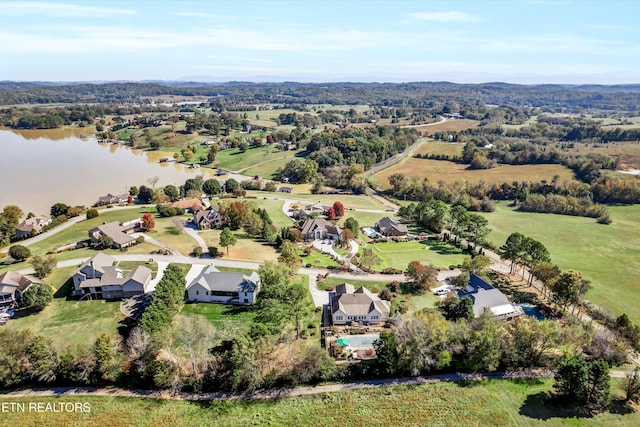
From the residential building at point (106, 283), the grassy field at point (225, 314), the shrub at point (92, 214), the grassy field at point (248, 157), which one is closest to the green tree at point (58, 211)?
the shrub at point (92, 214)

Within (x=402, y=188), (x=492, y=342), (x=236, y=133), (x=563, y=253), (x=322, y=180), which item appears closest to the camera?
(x=492, y=342)

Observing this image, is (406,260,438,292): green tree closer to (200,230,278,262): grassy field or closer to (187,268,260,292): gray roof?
(187,268,260,292): gray roof

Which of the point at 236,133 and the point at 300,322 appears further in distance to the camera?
the point at 236,133

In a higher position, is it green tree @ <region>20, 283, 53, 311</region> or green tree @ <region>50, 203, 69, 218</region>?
green tree @ <region>50, 203, 69, 218</region>

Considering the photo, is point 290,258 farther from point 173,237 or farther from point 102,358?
point 102,358

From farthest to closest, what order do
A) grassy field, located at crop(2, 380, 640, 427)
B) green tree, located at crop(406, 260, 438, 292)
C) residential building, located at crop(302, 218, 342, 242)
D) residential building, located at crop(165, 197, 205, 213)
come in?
1. residential building, located at crop(165, 197, 205, 213)
2. residential building, located at crop(302, 218, 342, 242)
3. green tree, located at crop(406, 260, 438, 292)
4. grassy field, located at crop(2, 380, 640, 427)

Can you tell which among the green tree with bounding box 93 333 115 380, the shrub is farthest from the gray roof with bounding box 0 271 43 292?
the shrub

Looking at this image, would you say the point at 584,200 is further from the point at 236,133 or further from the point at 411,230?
the point at 236,133

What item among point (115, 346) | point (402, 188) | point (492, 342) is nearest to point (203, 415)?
point (115, 346)
